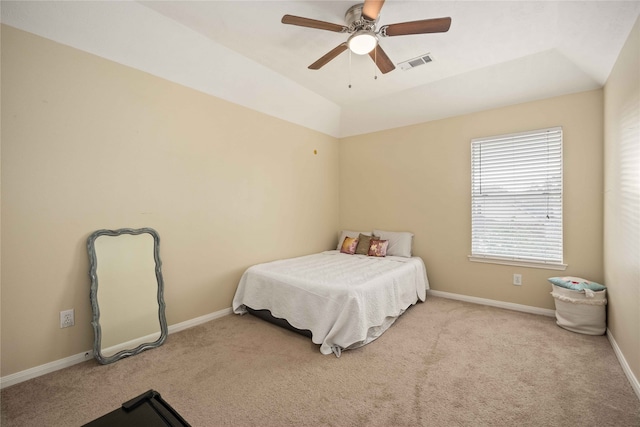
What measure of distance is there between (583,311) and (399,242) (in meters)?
2.04

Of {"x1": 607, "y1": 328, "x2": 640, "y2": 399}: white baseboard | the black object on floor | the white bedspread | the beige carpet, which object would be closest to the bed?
the white bedspread

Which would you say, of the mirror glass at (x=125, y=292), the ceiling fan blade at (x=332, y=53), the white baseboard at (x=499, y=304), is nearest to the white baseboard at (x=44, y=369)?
the mirror glass at (x=125, y=292)

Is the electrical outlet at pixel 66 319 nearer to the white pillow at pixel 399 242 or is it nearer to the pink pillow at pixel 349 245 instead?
the pink pillow at pixel 349 245

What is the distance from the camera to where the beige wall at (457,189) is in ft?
9.95

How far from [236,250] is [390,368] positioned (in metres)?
2.14

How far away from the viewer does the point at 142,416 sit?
3.59ft

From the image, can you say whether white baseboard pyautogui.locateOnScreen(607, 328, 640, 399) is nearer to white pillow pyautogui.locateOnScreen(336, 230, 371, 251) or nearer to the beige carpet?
the beige carpet

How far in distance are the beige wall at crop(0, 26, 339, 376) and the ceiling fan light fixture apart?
5.77 ft

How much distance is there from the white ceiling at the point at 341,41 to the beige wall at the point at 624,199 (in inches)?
12.1

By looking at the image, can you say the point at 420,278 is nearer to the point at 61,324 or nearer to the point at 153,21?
the point at 61,324

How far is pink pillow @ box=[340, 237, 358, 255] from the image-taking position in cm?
434

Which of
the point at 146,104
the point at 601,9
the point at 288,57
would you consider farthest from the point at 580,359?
the point at 146,104

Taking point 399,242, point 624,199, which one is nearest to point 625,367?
point 624,199

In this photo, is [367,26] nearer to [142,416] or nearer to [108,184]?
[108,184]
